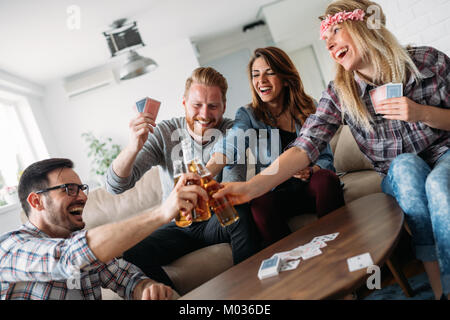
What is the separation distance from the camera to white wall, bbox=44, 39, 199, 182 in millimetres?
5805

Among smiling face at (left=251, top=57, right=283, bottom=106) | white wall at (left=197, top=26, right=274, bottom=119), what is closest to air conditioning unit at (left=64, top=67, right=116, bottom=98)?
white wall at (left=197, top=26, right=274, bottom=119)

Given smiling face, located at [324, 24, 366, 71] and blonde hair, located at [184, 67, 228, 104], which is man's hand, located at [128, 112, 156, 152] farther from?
smiling face, located at [324, 24, 366, 71]

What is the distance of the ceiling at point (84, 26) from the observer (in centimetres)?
363

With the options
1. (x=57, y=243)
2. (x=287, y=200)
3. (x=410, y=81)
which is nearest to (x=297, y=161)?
(x=287, y=200)

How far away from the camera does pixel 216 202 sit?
127 centimetres

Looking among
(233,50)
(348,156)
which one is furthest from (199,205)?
(233,50)

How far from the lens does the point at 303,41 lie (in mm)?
6500

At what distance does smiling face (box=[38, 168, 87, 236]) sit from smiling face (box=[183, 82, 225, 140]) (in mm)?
834

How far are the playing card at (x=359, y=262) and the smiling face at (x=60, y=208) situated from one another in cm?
101

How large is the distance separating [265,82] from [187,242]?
1.06 metres

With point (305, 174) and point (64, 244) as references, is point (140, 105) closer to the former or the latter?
point (64, 244)

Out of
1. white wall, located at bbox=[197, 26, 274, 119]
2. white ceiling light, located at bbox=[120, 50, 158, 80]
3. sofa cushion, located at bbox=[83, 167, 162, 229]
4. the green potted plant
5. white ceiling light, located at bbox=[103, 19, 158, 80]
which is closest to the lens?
sofa cushion, located at bbox=[83, 167, 162, 229]

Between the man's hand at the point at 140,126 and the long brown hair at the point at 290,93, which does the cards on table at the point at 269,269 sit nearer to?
the man's hand at the point at 140,126

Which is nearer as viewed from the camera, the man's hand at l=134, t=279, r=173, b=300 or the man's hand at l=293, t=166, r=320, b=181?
the man's hand at l=134, t=279, r=173, b=300
